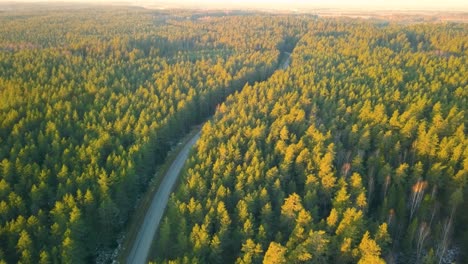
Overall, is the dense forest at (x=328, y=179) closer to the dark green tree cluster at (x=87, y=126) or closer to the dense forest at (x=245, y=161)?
the dense forest at (x=245, y=161)

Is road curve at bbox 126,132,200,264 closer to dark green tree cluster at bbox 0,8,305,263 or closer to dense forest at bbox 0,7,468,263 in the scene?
dense forest at bbox 0,7,468,263

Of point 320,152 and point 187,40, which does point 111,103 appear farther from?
point 187,40

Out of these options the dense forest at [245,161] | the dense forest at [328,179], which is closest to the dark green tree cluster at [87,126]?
the dense forest at [245,161]

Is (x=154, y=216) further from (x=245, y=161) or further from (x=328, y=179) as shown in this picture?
(x=328, y=179)

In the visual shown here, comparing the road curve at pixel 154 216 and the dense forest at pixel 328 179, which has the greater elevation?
the dense forest at pixel 328 179

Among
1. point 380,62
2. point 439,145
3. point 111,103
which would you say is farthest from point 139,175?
point 380,62

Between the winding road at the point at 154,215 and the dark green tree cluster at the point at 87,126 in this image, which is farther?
the winding road at the point at 154,215

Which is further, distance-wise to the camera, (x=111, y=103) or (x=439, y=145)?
(x=111, y=103)
